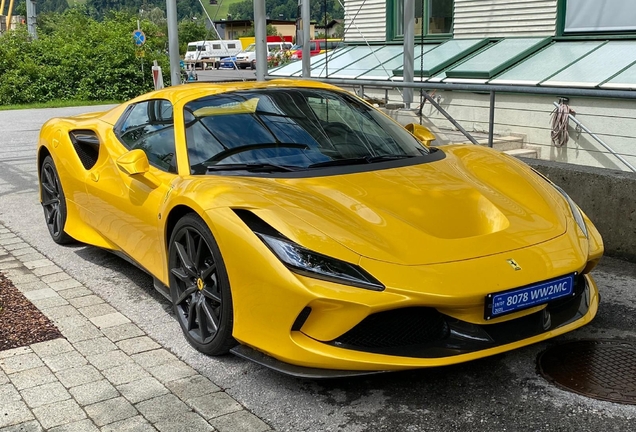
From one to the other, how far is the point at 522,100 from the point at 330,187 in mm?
4565

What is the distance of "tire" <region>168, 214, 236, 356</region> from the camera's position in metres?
3.45

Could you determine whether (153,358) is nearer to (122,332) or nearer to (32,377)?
(122,332)

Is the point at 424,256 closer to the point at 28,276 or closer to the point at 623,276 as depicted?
the point at 623,276

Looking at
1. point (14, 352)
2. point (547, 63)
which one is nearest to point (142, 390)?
point (14, 352)

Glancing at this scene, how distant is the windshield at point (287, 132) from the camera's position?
4062mm

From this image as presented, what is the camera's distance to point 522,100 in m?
7.60

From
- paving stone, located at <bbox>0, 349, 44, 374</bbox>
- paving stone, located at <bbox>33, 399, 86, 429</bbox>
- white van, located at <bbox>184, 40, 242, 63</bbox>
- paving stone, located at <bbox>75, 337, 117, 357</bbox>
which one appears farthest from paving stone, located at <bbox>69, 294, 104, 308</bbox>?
white van, located at <bbox>184, 40, 242, 63</bbox>

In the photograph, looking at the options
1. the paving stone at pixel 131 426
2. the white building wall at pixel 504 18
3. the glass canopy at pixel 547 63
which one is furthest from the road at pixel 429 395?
the white building wall at pixel 504 18

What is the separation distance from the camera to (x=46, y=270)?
17.6 ft

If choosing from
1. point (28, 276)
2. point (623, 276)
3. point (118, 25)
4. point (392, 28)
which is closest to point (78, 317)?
point (28, 276)

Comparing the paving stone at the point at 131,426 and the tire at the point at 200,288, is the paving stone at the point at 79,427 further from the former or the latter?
the tire at the point at 200,288

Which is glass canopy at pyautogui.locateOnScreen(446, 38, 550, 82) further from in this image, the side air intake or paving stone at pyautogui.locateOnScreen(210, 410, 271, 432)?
paving stone at pyautogui.locateOnScreen(210, 410, 271, 432)

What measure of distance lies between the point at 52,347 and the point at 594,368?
284cm

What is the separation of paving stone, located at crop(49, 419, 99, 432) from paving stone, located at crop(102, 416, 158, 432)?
6cm
